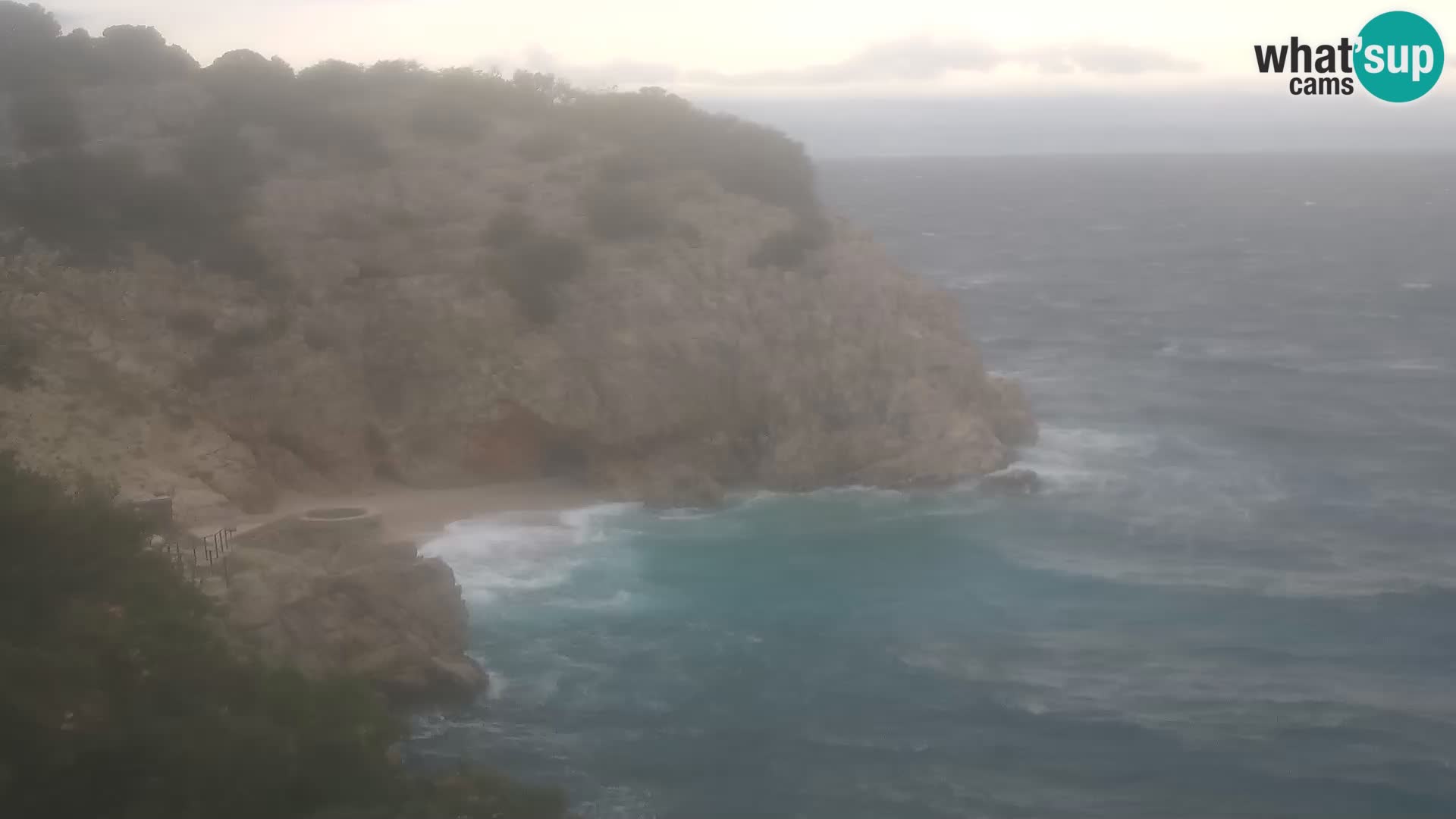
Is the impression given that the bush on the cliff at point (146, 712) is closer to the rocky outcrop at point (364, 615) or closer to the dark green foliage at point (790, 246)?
the rocky outcrop at point (364, 615)

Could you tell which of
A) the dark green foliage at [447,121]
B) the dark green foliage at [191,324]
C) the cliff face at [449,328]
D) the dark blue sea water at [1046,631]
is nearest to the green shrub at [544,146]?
the cliff face at [449,328]

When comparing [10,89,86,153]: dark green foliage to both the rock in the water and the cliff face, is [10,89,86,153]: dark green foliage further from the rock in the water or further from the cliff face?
the rock in the water

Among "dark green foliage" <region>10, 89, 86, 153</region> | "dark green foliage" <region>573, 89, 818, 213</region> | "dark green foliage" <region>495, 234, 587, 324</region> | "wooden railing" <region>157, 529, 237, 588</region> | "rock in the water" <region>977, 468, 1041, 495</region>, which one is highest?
"dark green foliage" <region>10, 89, 86, 153</region>

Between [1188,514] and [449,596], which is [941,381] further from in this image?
[449,596]

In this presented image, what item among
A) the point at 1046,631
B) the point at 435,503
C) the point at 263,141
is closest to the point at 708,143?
the point at 263,141

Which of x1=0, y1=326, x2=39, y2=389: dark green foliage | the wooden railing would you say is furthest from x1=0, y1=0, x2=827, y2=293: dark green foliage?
the wooden railing

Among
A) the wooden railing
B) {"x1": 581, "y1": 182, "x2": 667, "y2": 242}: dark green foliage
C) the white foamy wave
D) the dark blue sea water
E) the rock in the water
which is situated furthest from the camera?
{"x1": 581, "y1": 182, "x2": 667, "y2": 242}: dark green foliage

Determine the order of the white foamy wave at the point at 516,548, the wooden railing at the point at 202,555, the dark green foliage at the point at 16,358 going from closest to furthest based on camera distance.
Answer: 1. the wooden railing at the point at 202,555
2. the white foamy wave at the point at 516,548
3. the dark green foliage at the point at 16,358
